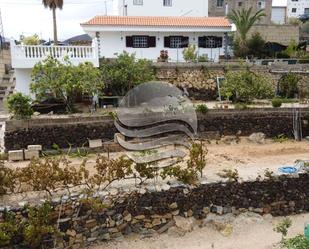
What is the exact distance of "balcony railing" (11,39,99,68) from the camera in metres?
18.3

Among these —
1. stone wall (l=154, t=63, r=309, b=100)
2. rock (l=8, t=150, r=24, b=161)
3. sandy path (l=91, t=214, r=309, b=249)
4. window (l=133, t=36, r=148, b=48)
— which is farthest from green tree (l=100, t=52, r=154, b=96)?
sandy path (l=91, t=214, r=309, b=249)

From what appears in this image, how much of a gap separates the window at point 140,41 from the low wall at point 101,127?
356 inches

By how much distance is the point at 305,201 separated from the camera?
38.5 feet

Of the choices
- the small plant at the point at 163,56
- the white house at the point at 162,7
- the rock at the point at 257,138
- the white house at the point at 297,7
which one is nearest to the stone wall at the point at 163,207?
the rock at the point at 257,138

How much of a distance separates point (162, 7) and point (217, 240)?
2391 cm

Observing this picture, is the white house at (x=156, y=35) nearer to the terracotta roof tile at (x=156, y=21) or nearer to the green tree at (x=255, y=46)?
the terracotta roof tile at (x=156, y=21)

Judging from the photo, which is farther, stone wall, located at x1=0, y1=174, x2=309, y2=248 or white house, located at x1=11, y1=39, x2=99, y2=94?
white house, located at x1=11, y1=39, x2=99, y2=94

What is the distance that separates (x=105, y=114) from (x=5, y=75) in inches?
533

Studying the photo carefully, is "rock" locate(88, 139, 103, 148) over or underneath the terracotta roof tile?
underneath

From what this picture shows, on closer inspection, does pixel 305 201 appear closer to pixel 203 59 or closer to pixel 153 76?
pixel 153 76

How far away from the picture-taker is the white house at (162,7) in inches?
1173

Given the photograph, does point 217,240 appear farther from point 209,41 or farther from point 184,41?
point 209,41

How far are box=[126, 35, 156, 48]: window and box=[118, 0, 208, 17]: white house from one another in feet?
20.9

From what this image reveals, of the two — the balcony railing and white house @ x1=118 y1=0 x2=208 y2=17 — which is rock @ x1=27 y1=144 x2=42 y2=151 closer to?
the balcony railing
